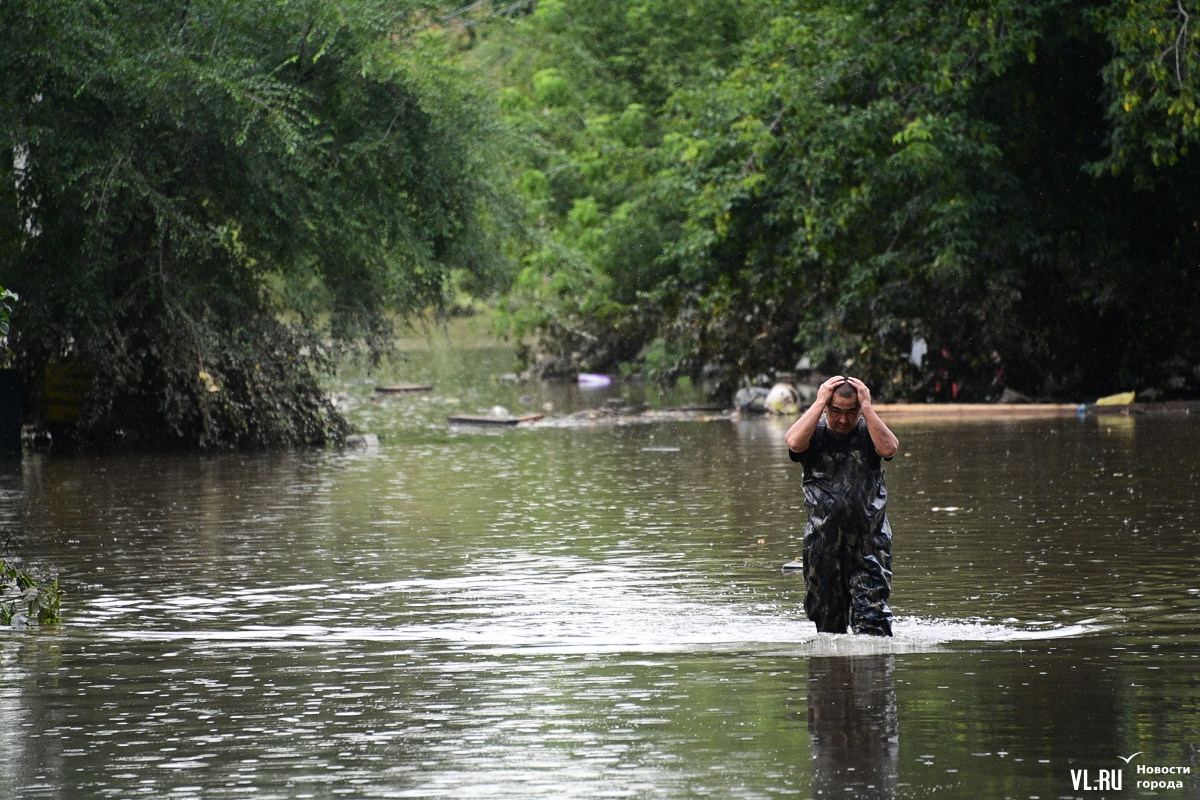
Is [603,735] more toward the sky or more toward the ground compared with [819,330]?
more toward the ground

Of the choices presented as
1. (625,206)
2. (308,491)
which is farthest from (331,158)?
(625,206)

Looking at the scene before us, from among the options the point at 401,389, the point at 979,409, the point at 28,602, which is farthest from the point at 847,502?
the point at 401,389

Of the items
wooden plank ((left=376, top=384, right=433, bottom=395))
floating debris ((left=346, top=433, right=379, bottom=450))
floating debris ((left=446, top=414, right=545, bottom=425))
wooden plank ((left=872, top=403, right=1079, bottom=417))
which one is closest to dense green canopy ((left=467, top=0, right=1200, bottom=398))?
wooden plank ((left=872, top=403, right=1079, bottom=417))

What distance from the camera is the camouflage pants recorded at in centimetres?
889

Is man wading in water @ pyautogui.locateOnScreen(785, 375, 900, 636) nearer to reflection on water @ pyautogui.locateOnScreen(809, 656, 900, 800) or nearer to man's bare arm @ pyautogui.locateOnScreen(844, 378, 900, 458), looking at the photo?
man's bare arm @ pyautogui.locateOnScreen(844, 378, 900, 458)

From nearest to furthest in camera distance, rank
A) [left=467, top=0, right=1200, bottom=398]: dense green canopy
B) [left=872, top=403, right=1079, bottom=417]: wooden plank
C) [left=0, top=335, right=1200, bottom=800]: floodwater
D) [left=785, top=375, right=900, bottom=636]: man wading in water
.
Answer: [left=0, top=335, right=1200, bottom=800]: floodwater → [left=785, top=375, right=900, bottom=636]: man wading in water → [left=467, top=0, right=1200, bottom=398]: dense green canopy → [left=872, top=403, right=1079, bottom=417]: wooden plank

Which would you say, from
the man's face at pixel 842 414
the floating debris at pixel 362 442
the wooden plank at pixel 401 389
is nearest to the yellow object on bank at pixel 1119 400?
the floating debris at pixel 362 442

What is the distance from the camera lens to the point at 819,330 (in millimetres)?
31031

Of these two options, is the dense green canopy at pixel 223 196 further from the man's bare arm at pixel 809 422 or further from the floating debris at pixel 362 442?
the man's bare arm at pixel 809 422

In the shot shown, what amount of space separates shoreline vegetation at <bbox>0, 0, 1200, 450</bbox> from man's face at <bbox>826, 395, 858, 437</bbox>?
10.0 m

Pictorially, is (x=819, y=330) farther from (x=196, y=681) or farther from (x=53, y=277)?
(x=196, y=681)

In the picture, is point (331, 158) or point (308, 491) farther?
point (331, 158)

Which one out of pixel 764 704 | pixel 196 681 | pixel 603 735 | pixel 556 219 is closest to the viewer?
pixel 603 735

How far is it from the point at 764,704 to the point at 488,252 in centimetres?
1855
